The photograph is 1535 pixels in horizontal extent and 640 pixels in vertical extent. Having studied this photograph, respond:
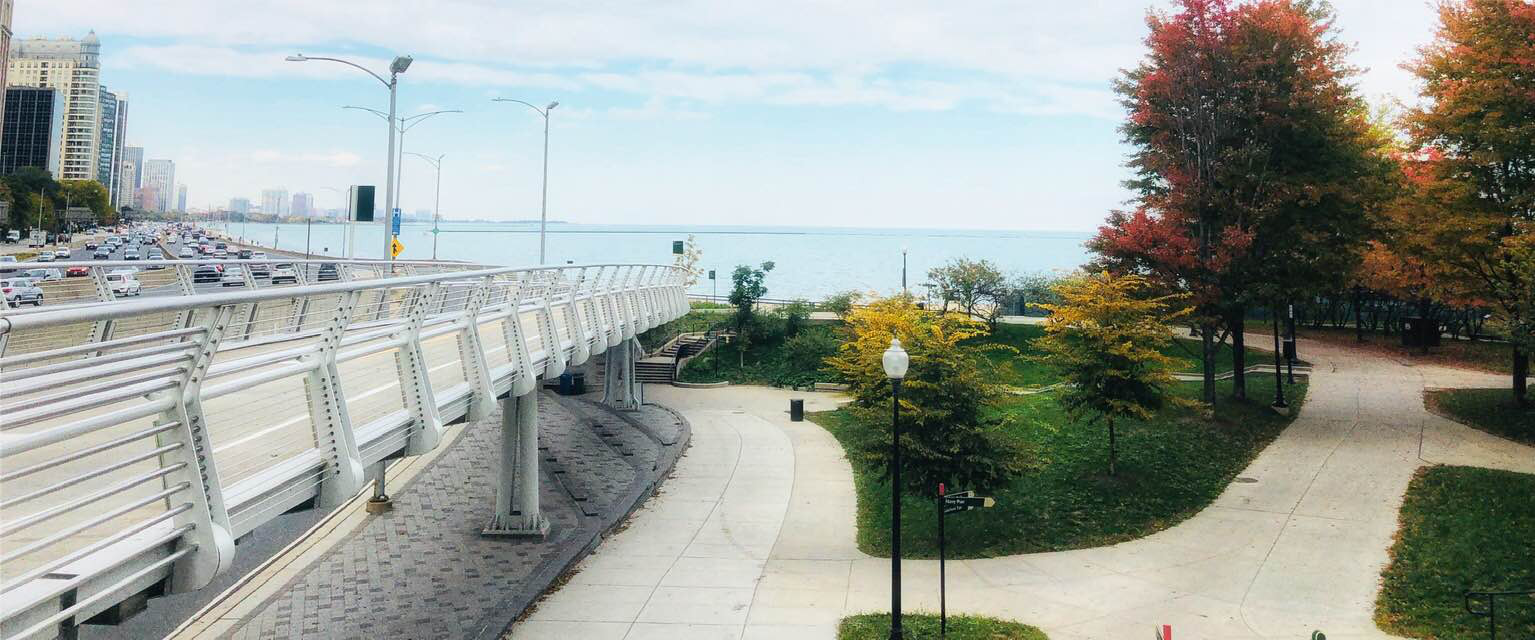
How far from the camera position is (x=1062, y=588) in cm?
1556

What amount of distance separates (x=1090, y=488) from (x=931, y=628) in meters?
9.13

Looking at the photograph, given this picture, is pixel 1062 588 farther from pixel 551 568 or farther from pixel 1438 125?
pixel 1438 125

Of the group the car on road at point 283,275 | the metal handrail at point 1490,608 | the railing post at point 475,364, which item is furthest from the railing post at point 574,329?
the metal handrail at point 1490,608

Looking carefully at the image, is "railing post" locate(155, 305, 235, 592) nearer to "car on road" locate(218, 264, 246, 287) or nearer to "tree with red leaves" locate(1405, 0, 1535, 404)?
"car on road" locate(218, 264, 246, 287)

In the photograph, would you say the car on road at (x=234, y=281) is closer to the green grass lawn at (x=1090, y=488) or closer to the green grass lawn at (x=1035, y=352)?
the green grass lawn at (x=1090, y=488)

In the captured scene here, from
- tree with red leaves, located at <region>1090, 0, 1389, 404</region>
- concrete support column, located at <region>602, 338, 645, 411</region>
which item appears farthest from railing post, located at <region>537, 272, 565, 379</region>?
concrete support column, located at <region>602, 338, 645, 411</region>

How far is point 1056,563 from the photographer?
55.8 ft

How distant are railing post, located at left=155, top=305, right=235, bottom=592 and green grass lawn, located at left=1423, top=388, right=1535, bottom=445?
30561 mm

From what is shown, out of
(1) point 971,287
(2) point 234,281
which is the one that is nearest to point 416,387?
(2) point 234,281

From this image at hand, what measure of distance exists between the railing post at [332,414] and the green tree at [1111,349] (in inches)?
669

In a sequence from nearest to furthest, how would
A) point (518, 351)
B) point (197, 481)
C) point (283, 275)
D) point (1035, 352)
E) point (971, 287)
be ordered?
point (197, 481) → point (518, 351) → point (283, 275) → point (1035, 352) → point (971, 287)

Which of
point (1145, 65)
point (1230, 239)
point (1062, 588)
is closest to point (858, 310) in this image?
point (1062, 588)

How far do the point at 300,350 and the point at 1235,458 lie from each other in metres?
23.6

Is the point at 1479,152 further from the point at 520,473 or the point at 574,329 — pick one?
the point at 520,473
